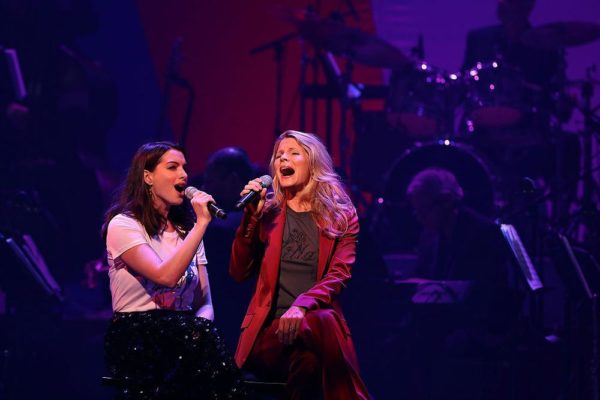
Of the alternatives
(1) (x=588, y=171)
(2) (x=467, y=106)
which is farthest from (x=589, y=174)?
(2) (x=467, y=106)

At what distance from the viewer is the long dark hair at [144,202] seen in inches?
148

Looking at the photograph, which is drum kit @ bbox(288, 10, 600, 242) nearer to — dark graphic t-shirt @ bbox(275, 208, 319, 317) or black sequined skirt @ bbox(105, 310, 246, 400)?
dark graphic t-shirt @ bbox(275, 208, 319, 317)

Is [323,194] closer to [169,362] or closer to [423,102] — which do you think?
[169,362]

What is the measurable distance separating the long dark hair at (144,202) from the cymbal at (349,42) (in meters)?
3.81

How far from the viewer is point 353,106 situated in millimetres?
8148

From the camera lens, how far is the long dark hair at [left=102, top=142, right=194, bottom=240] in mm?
3762

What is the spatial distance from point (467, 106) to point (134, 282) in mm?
5021

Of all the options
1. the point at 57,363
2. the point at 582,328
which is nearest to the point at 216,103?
the point at 57,363

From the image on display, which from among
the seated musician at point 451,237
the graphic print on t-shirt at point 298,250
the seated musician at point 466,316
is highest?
the graphic print on t-shirt at point 298,250

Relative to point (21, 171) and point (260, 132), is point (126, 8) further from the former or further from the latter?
point (21, 171)

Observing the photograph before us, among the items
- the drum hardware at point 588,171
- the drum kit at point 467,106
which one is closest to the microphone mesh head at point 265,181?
the drum hardware at point 588,171

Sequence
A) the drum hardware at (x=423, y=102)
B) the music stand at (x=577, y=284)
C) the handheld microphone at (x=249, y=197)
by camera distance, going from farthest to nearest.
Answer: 1. the drum hardware at (x=423, y=102)
2. the music stand at (x=577, y=284)
3. the handheld microphone at (x=249, y=197)

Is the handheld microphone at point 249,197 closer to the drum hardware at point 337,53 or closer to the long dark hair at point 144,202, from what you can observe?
the long dark hair at point 144,202

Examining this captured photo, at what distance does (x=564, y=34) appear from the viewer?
7.32m
